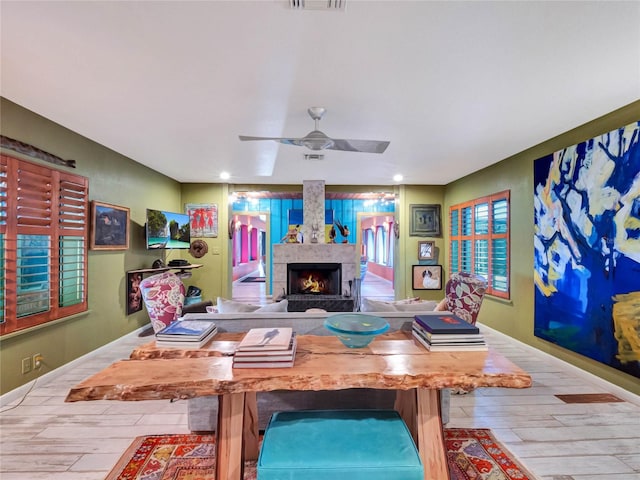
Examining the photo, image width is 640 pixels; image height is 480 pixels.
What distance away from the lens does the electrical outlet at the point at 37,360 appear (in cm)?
263

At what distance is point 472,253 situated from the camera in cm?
499

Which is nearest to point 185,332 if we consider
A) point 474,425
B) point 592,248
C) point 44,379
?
point 474,425

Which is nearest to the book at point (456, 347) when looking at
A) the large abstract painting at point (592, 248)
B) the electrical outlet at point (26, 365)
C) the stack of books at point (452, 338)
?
the stack of books at point (452, 338)

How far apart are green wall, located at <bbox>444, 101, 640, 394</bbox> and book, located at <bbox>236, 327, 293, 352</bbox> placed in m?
3.05

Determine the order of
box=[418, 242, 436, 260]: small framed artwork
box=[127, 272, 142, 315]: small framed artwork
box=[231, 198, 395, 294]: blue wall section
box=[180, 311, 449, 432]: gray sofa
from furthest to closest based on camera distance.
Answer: box=[231, 198, 395, 294]: blue wall section
box=[418, 242, 436, 260]: small framed artwork
box=[127, 272, 142, 315]: small framed artwork
box=[180, 311, 449, 432]: gray sofa

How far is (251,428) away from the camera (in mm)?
1674

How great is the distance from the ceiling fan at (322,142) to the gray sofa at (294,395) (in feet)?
4.47

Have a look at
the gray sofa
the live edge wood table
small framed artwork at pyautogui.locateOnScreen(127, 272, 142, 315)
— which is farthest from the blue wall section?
the live edge wood table

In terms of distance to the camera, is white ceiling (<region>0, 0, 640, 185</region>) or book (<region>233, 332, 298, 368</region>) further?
white ceiling (<region>0, 0, 640, 185</region>)

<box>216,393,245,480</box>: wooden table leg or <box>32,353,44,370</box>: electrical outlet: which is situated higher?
<box>216,393,245,480</box>: wooden table leg

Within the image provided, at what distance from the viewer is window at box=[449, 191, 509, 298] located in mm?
4141

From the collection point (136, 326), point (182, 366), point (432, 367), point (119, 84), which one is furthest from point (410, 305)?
point (136, 326)

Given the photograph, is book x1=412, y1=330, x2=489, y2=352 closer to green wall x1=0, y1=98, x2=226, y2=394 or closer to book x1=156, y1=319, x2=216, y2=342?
book x1=156, y1=319, x2=216, y2=342

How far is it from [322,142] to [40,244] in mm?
2721
